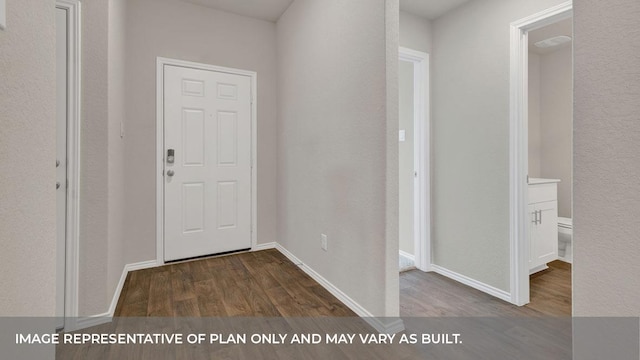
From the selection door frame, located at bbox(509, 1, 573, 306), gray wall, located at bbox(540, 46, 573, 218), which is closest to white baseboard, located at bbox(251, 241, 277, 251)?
door frame, located at bbox(509, 1, 573, 306)

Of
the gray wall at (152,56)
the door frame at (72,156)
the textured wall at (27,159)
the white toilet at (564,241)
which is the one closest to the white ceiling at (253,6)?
the gray wall at (152,56)

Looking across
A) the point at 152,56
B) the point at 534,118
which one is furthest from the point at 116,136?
the point at 534,118

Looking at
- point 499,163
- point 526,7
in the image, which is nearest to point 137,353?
point 499,163

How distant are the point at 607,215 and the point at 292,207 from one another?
8.18 feet

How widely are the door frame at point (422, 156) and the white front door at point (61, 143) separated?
256 centimetres

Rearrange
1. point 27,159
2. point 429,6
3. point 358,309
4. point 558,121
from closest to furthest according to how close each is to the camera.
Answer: point 27,159 < point 358,309 < point 429,6 < point 558,121

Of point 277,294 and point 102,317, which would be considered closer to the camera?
point 102,317

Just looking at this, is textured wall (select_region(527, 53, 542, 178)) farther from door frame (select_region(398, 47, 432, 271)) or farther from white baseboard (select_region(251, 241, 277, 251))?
white baseboard (select_region(251, 241, 277, 251))

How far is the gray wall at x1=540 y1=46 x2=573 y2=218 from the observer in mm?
3756

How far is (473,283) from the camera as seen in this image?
255 centimetres

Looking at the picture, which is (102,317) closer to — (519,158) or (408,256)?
(408,256)

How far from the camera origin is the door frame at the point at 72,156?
177 cm

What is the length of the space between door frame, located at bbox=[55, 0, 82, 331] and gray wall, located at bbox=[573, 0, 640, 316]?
2.46m

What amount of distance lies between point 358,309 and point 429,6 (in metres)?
2.63
